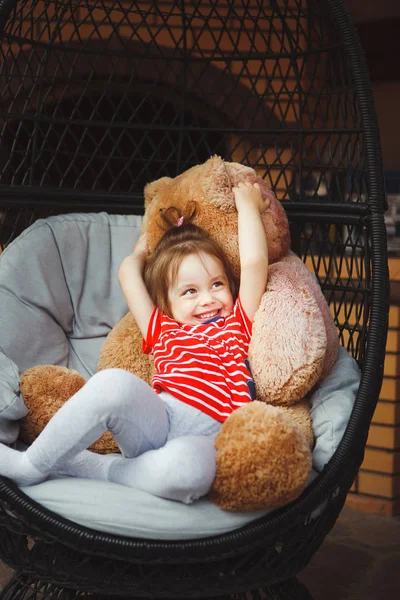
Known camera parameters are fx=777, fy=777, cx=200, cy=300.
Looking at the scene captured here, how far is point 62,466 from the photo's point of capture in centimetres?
123

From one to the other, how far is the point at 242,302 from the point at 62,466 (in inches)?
18.8

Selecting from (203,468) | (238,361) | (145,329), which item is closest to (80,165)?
(145,329)

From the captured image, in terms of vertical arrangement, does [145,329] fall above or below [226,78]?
below

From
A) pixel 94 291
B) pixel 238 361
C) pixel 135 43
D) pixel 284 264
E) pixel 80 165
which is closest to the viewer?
pixel 238 361

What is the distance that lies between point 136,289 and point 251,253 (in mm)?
262

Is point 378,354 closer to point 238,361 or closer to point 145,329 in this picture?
point 238,361

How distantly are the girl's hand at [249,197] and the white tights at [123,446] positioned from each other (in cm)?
48

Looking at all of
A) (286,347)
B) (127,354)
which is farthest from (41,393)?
(286,347)

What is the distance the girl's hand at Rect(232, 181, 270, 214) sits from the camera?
5.09 ft

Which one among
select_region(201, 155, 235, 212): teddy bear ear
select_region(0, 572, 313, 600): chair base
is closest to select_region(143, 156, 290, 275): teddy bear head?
select_region(201, 155, 235, 212): teddy bear ear

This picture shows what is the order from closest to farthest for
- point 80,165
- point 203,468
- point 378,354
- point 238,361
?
point 203,468, point 378,354, point 238,361, point 80,165

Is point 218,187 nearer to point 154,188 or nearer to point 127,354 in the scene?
point 154,188

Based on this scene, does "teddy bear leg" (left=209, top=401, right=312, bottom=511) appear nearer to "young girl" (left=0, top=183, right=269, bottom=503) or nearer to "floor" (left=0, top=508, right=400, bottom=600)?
"young girl" (left=0, top=183, right=269, bottom=503)

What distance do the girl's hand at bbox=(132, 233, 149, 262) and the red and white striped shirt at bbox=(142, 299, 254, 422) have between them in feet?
0.63
